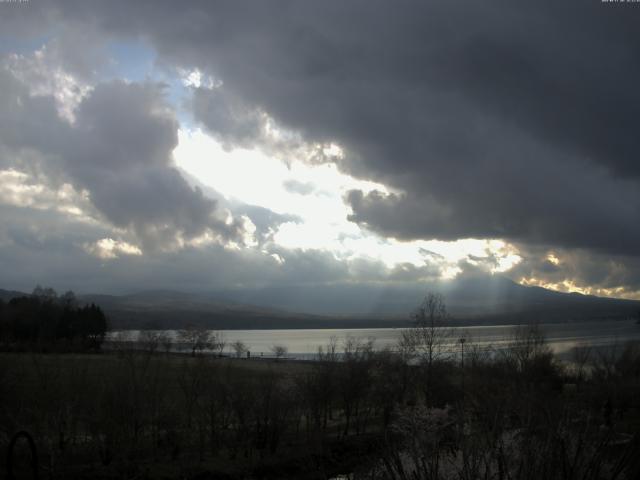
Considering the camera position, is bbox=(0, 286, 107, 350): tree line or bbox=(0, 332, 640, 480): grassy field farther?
bbox=(0, 286, 107, 350): tree line

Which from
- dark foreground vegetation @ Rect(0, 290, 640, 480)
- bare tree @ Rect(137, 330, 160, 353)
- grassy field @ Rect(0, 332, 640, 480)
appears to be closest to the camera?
dark foreground vegetation @ Rect(0, 290, 640, 480)

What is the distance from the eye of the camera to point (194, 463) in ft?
109

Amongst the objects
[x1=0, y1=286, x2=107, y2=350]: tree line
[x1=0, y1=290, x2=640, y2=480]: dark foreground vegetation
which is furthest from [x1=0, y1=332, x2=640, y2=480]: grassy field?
[x1=0, y1=286, x2=107, y2=350]: tree line

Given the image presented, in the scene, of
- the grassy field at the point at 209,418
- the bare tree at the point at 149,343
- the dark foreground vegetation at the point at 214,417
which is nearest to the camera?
the dark foreground vegetation at the point at 214,417

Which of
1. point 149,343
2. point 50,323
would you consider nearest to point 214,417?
point 149,343

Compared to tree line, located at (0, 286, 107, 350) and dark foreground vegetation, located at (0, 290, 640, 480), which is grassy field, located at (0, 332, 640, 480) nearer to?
dark foreground vegetation, located at (0, 290, 640, 480)

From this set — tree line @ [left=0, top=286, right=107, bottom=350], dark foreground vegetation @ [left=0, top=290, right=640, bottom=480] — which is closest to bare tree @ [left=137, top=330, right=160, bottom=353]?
dark foreground vegetation @ [left=0, top=290, right=640, bottom=480]

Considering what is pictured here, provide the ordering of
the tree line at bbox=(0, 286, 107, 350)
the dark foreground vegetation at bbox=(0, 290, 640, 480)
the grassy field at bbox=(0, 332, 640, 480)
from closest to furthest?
the dark foreground vegetation at bbox=(0, 290, 640, 480), the grassy field at bbox=(0, 332, 640, 480), the tree line at bbox=(0, 286, 107, 350)

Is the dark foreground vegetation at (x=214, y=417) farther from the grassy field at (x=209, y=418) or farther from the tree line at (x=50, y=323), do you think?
the tree line at (x=50, y=323)

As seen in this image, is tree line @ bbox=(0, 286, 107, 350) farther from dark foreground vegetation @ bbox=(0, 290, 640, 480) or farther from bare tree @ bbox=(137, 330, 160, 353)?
dark foreground vegetation @ bbox=(0, 290, 640, 480)

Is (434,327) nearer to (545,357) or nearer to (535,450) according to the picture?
(545,357)

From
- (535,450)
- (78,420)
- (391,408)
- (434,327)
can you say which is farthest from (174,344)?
(535,450)

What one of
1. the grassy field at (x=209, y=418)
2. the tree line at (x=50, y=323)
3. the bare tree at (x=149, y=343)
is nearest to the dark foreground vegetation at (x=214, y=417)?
the grassy field at (x=209, y=418)

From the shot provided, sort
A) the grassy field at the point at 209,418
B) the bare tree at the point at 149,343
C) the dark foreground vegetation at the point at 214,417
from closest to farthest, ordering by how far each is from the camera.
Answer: the dark foreground vegetation at the point at 214,417, the grassy field at the point at 209,418, the bare tree at the point at 149,343
